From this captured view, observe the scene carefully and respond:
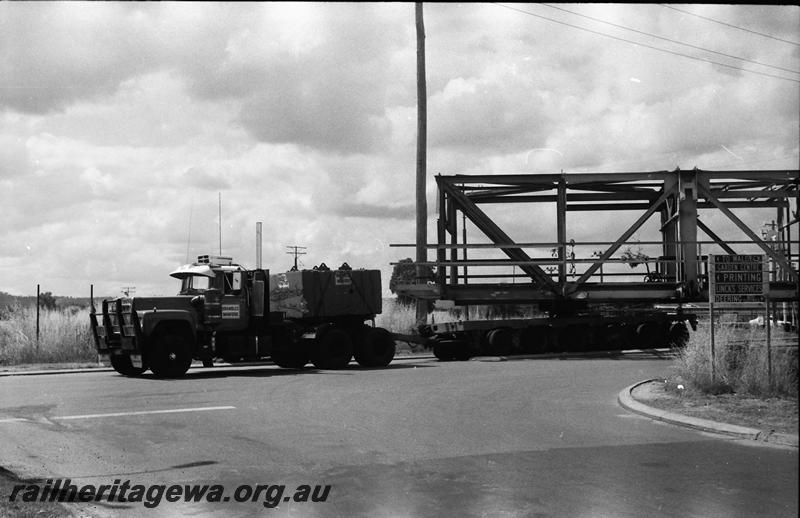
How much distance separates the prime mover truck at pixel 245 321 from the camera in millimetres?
19281

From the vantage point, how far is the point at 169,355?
19.2 m

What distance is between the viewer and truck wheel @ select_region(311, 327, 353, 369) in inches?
838

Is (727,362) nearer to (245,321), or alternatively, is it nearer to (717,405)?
(717,405)

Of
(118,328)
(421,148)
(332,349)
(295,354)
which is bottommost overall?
(295,354)

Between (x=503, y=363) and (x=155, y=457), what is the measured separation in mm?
14196

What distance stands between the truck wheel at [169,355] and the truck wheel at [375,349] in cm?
449

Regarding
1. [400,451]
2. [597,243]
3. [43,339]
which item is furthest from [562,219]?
[400,451]

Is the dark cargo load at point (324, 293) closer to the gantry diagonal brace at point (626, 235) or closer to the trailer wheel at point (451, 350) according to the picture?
the trailer wheel at point (451, 350)

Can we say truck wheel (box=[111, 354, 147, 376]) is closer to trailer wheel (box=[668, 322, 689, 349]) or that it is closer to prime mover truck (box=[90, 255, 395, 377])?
prime mover truck (box=[90, 255, 395, 377])

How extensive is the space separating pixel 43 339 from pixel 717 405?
19.9 metres

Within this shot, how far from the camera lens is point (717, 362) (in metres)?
13.0

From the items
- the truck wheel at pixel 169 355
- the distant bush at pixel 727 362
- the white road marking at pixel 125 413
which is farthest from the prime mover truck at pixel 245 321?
the distant bush at pixel 727 362

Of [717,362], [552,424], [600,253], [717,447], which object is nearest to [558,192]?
[600,253]

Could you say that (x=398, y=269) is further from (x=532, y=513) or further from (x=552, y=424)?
(x=532, y=513)
